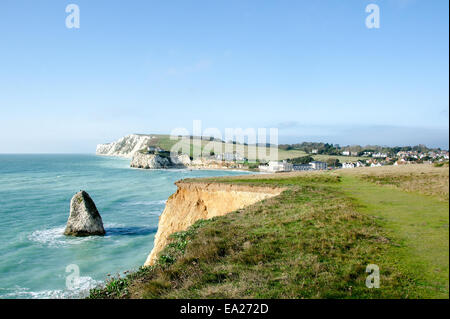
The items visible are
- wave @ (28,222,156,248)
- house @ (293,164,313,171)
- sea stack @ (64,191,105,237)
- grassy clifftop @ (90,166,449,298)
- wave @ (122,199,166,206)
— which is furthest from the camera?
house @ (293,164,313,171)

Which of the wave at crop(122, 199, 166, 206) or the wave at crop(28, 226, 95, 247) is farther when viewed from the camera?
the wave at crop(122, 199, 166, 206)

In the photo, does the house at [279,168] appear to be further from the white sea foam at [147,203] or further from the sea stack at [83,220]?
the sea stack at [83,220]

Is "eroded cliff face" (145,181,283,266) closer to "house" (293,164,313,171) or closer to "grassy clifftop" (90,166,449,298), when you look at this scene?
"grassy clifftop" (90,166,449,298)

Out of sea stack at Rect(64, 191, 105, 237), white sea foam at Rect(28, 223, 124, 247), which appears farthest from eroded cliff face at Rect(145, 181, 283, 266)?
sea stack at Rect(64, 191, 105, 237)

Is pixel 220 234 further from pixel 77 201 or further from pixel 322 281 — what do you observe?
pixel 77 201

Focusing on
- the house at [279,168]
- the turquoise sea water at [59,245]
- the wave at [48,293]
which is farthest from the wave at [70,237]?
the house at [279,168]

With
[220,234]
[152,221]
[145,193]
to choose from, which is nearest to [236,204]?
[220,234]

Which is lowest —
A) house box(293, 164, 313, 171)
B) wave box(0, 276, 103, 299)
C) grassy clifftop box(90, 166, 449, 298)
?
wave box(0, 276, 103, 299)

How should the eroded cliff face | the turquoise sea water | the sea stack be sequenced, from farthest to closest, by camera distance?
the sea stack
the turquoise sea water
the eroded cliff face
